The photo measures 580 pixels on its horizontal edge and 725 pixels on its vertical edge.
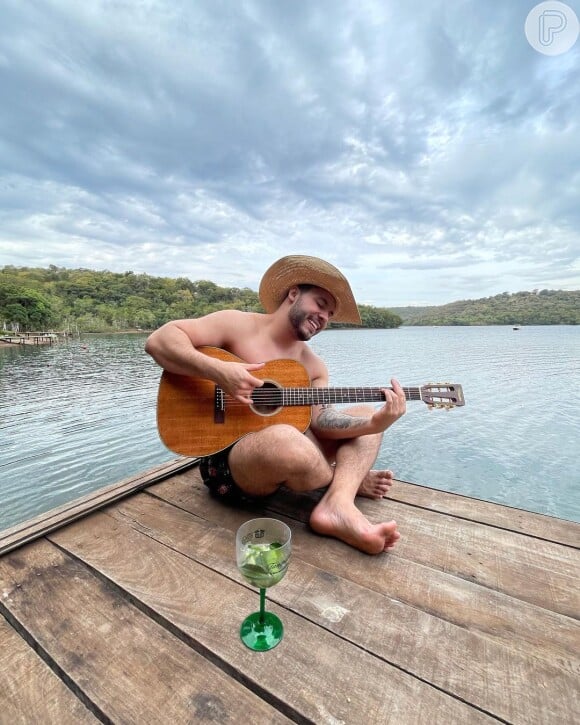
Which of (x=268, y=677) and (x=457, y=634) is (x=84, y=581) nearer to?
(x=268, y=677)

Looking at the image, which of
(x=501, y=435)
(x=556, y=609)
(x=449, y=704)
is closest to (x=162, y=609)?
(x=449, y=704)

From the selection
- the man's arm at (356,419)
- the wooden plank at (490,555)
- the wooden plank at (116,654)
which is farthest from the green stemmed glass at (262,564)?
the man's arm at (356,419)

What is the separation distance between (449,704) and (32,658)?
1.27 metres

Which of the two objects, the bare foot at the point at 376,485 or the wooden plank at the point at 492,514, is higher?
the bare foot at the point at 376,485

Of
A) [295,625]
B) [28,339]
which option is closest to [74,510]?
[295,625]

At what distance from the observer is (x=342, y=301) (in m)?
2.38

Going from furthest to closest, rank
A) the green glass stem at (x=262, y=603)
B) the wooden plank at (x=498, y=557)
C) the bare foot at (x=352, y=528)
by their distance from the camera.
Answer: the bare foot at (x=352, y=528)
the wooden plank at (x=498, y=557)
the green glass stem at (x=262, y=603)

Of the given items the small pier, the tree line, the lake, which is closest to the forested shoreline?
the tree line

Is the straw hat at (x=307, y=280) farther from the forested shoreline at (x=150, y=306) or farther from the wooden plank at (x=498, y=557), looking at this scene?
the forested shoreline at (x=150, y=306)

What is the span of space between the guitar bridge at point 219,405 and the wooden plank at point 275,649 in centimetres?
66

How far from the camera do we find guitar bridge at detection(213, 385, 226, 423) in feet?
6.66

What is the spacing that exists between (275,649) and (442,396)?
66.2 inches

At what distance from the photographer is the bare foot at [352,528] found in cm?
158

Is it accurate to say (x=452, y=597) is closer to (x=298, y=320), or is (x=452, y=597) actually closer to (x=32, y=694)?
(x=32, y=694)
